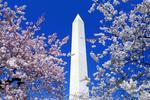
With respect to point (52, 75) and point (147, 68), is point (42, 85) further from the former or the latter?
point (147, 68)

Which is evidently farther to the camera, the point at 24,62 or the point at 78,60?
the point at 78,60

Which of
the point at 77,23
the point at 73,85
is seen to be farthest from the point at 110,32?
the point at 77,23

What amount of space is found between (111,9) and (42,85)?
7.51 ft

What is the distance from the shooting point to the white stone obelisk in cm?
1422

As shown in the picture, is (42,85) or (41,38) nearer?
(42,85)

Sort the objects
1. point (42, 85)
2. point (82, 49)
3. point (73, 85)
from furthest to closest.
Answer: point (82, 49), point (73, 85), point (42, 85)

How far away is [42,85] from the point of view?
8.57 metres

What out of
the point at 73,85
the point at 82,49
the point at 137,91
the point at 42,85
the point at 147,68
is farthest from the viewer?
the point at 82,49

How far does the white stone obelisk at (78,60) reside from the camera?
14.2 m

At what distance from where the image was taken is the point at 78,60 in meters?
14.9

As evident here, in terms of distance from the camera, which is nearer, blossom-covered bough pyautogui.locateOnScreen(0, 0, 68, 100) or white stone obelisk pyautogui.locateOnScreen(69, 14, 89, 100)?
blossom-covered bough pyautogui.locateOnScreen(0, 0, 68, 100)

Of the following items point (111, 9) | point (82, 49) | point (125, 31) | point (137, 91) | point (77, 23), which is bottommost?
point (137, 91)

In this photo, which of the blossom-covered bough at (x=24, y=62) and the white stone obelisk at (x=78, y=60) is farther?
the white stone obelisk at (x=78, y=60)

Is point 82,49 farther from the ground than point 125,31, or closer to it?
farther from the ground
